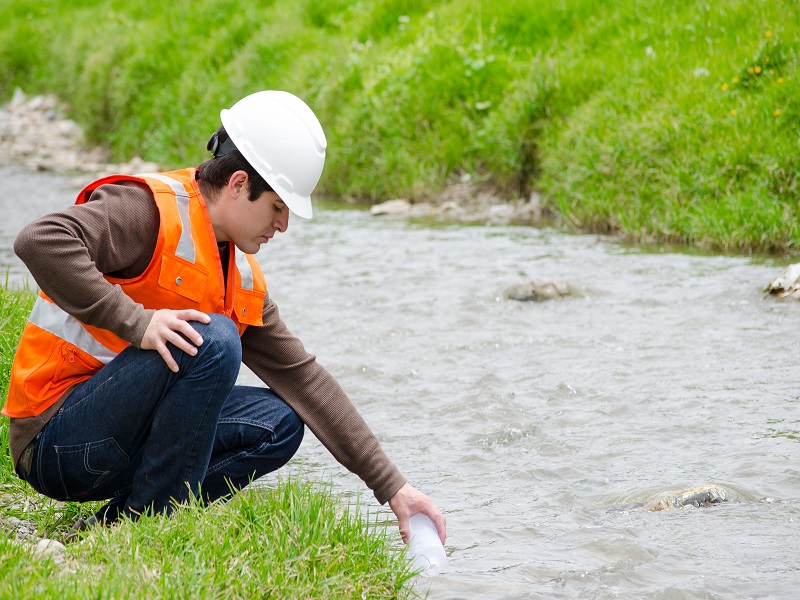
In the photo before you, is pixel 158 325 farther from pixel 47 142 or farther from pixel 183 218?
pixel 47 142

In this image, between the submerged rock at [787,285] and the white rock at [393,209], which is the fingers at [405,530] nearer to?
the submerged rock at [787,285]

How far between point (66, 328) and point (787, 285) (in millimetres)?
5412

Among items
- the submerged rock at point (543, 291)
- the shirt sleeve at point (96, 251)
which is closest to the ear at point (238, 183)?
the shirt sleeve at point (96, 251)

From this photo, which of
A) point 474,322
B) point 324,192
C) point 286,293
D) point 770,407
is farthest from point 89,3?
point 770,407

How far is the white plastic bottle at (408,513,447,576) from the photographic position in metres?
3.21

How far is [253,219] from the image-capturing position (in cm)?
324

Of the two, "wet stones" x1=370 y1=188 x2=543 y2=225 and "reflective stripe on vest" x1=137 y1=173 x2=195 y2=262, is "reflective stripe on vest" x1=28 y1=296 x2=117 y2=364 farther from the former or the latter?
"wet stones" x1=370 y1=188 x2=543 y2=225

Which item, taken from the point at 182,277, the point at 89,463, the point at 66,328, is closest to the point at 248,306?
the point at 182,277

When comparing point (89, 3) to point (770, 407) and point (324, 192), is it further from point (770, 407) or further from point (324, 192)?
point (770, 407)

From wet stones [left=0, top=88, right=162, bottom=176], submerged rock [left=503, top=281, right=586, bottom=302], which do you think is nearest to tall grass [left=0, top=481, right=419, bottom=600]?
submerged rock [left=503, top=281, right=586, bottom=302]

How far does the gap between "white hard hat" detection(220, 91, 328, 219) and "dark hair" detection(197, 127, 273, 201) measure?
0.04m

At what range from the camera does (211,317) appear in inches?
123

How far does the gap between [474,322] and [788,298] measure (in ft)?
7.07

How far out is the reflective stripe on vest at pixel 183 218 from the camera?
3152 millimetres
